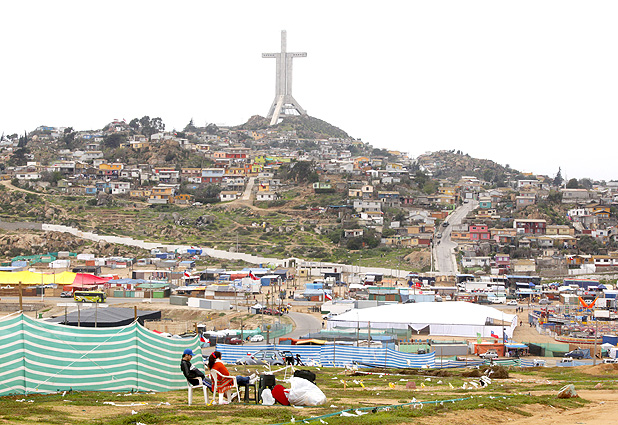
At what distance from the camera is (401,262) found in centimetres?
4488

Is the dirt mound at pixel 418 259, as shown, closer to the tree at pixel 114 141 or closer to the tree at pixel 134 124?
the tree at pixel 114 141

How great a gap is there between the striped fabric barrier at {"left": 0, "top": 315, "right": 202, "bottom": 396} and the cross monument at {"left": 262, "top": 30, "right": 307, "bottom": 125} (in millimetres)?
82534

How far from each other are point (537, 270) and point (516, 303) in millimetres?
10021

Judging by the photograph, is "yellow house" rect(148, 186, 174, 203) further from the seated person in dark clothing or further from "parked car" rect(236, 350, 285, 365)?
the seated person in dark clothing

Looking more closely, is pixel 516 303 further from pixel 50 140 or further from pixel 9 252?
pixel 50 140

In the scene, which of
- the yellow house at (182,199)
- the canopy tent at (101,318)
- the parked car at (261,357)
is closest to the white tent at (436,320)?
the canopy tent at (101,318)

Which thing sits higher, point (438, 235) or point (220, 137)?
point (220, 137)

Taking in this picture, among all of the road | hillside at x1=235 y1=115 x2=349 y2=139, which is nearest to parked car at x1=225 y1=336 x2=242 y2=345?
the road

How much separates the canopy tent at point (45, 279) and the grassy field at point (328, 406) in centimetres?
2817

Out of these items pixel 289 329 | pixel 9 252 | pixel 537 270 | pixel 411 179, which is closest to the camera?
pixel 289 329

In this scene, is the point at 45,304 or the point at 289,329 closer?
the point at 289,329

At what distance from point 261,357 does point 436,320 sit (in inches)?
516

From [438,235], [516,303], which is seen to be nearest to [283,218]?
[438,235]

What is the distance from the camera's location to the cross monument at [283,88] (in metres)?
88.6
